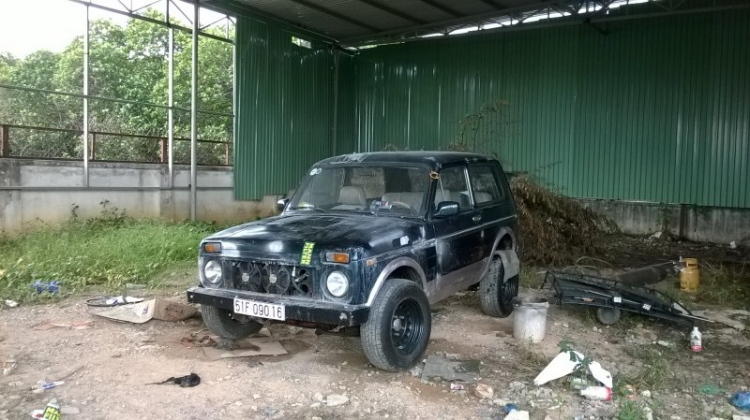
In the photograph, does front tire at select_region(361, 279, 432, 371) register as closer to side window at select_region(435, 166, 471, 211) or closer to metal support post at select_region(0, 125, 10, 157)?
side window at select_region(435, 166, 471, 211)

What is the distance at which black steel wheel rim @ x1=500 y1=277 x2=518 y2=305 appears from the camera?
6344mm

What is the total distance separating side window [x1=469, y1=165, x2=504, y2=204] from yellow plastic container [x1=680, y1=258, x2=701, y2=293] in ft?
10.8

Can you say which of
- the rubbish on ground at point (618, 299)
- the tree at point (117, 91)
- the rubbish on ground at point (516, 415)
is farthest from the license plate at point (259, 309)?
the tree at point (117, 91)

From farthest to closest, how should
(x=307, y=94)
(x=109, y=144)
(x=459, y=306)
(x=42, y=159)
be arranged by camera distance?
1. (x=307, y=94)
2. (x=109, y=144)
3. (x=42, y=159)
4. (x=459, y=306)

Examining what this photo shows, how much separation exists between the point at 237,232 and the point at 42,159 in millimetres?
7680

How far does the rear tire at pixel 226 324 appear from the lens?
16.2 feet

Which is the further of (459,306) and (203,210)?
(203,210)

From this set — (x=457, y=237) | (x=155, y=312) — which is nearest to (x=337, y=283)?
(x=457, y=237)

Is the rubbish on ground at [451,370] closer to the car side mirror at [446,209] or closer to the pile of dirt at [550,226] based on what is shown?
the car side mirror at [446,209]

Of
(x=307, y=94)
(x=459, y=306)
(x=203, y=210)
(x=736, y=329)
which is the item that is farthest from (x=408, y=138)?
(x=736, y=329)

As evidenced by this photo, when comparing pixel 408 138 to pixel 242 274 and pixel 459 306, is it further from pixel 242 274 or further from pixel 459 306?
pixel 242 274

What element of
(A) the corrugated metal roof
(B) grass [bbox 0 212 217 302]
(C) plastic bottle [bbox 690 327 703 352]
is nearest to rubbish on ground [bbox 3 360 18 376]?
(B) grass [bbox 0 212 217 302]

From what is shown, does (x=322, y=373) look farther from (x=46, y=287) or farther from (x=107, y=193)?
(x=107, y=193)

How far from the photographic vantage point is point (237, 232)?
4836 millimetres
